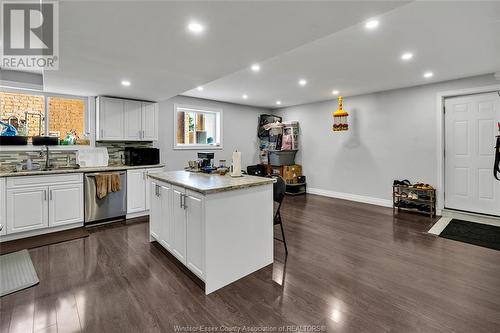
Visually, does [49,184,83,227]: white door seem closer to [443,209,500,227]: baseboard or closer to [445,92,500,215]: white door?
[443,209,500,227]: baseboard

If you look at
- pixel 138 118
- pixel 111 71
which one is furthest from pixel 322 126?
pixel 111 71

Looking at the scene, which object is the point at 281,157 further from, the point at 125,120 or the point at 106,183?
the point at 106,183

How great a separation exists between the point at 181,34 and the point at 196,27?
20 centimetres

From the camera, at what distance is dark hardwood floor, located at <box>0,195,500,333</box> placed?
1810 millimetres

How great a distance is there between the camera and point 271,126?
22.7ft

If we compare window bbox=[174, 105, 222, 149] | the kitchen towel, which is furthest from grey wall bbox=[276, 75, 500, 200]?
the kitchen towel

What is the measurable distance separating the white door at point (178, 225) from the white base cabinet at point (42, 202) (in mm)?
2221

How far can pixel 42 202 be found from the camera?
3551 mm

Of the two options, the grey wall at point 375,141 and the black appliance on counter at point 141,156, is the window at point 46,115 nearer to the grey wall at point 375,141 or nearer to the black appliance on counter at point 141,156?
the black appliance on counter at point 141,156

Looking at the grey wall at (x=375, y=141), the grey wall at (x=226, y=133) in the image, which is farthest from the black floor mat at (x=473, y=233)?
the grey wall at (x=226, y=133)

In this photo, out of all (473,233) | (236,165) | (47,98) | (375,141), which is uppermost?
(47,98)

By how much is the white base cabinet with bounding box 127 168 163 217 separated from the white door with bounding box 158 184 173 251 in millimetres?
1731

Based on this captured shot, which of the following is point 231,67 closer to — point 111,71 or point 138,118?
point 111,71

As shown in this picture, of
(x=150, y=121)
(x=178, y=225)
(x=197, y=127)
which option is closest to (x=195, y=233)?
(x=178, y=225)
